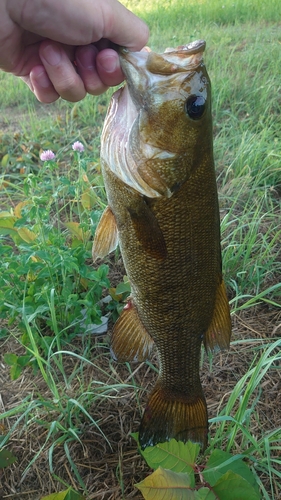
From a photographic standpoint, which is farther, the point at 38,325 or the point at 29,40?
the point at 38,325

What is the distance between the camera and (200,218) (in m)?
1.26

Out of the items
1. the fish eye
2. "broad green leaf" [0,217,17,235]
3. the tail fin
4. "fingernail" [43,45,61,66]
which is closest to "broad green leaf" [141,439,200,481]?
the tail fin

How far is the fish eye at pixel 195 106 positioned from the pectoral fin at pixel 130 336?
2.17ft

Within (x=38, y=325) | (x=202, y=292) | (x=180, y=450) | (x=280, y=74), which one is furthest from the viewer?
(x=280, y=74)

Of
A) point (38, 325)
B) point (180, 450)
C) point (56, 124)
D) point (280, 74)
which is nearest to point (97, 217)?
point (38, 325)

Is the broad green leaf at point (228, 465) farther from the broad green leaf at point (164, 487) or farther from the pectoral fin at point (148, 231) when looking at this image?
the pectoral fin at point (148, 231)

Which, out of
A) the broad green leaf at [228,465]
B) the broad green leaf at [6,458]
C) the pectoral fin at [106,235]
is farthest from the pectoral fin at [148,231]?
the broad green leaf at [6,458]

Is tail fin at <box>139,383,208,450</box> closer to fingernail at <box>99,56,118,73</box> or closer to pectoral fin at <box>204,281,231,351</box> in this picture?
pectoral fin at <box>204,281,231,351</box>

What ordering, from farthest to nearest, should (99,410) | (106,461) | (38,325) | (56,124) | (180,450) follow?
(56,124) < (38,325) < (99,410) < (106,461) < (180,450)

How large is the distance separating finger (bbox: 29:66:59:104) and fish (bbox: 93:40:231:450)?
39 cm

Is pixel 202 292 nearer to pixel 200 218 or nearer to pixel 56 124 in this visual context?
pixel 200 218

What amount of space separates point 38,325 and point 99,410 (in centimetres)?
50

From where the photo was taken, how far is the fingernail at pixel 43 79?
156cm

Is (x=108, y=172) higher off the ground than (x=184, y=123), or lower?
lower
